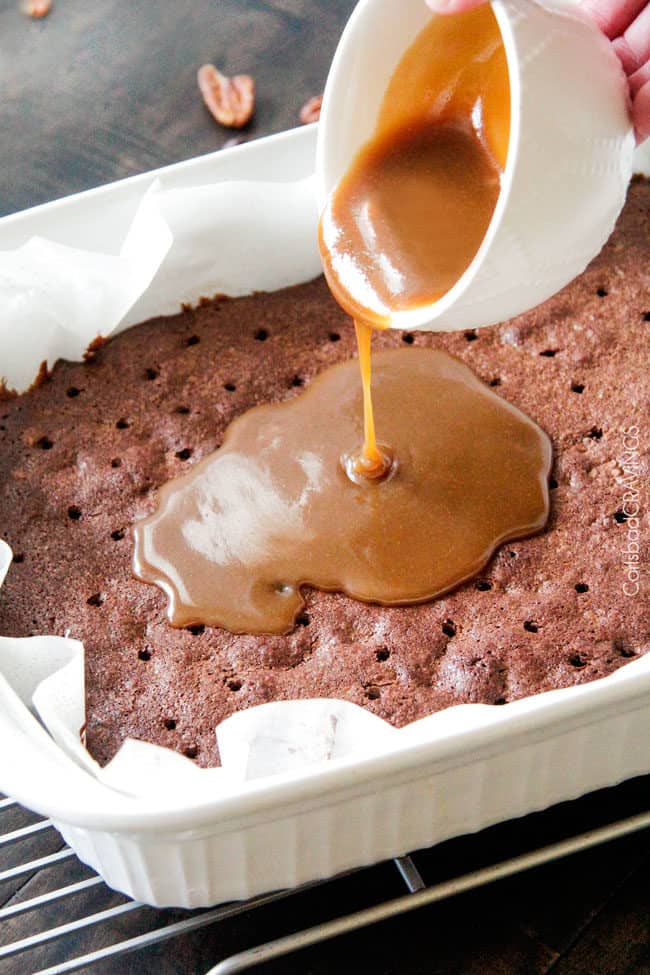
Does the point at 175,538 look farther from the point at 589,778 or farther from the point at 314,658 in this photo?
the point at 589,778

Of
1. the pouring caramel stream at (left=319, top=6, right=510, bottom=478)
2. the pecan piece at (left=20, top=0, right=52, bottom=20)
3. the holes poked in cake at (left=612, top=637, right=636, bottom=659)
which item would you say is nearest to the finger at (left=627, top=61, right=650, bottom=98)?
the pouring caramel stream at (left=319, top=6, right=510, bottom=478)

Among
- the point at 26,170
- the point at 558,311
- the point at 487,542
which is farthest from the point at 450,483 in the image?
the point at 26,170

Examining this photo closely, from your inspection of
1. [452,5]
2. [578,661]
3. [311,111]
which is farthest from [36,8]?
[578,661]

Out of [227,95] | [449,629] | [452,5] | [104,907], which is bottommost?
[104,907]

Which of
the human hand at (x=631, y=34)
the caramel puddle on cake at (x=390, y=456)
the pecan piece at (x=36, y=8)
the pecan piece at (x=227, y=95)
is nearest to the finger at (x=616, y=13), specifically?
the human hand at (x=631, y=34)

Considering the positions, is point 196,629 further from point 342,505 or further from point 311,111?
point 311,111

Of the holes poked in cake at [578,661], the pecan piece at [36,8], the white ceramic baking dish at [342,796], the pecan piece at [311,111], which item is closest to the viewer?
the white ceramic baking dish at [342,796]

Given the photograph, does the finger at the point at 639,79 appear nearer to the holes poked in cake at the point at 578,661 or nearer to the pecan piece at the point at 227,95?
the holes poked in cake at the point at 578,661
